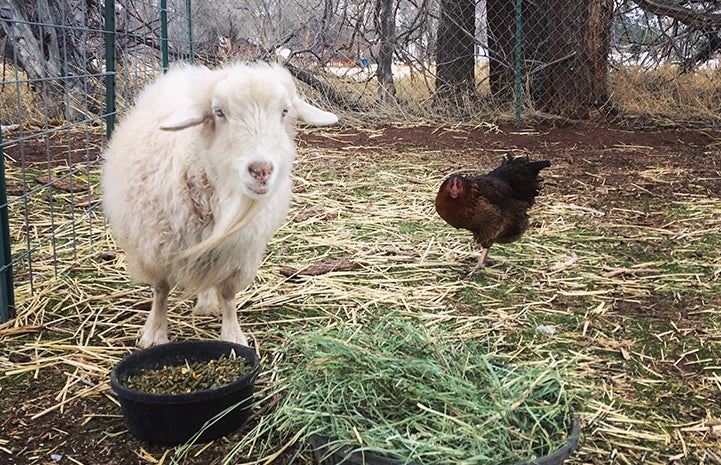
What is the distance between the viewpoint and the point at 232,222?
2.83 metres

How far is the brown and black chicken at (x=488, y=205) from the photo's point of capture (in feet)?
13.9

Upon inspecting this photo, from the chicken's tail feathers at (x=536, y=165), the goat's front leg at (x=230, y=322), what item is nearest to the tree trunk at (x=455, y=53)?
the chicken's tail feathers at (x=536, y=165)

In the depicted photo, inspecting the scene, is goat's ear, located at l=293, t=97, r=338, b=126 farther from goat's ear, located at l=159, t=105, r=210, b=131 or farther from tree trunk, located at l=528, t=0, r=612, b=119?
tree trunk, located at l=528, t=0, r=612, b=119

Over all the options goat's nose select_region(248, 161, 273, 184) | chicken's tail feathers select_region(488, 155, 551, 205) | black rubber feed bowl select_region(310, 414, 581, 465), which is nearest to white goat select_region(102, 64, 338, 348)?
goat's nose select_region(248, 161, 273, 184)

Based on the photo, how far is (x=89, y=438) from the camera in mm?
2488

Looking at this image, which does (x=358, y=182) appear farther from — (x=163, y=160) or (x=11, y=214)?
(x=163, y=160)

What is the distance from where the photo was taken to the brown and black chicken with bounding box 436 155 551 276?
4.25 meters

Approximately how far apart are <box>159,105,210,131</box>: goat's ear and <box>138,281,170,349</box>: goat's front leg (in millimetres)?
808

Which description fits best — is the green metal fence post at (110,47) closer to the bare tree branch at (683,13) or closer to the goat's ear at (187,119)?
the goat's ear at (187,119)

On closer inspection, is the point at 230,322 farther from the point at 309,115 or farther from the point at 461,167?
the point at 461,167

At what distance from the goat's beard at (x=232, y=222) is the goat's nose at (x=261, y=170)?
19 cm

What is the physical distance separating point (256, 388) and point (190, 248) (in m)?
0.68

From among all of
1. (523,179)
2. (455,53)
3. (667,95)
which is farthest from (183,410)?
(667,95)

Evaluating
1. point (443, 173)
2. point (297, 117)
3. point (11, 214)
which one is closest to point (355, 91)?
point (443, 173)
